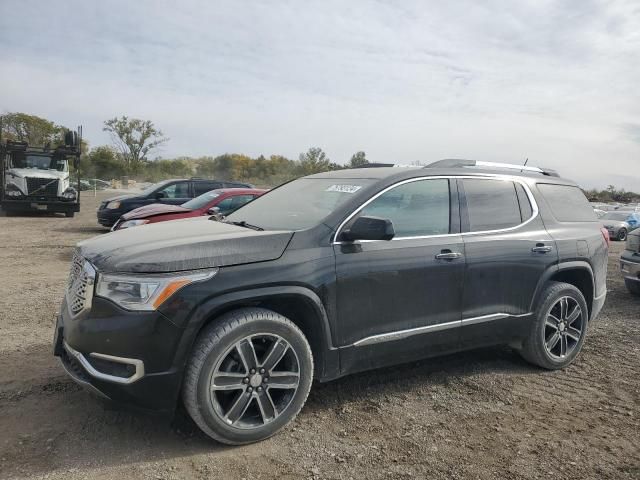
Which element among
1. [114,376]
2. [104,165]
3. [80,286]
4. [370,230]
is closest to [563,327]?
[370,230]

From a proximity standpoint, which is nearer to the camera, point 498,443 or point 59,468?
point 59,468

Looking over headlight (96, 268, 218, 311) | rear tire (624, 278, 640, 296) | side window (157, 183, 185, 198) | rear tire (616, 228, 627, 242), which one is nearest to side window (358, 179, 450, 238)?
headlight (96, 268, 218, 311)

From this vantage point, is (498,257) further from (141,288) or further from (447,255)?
(141,288)

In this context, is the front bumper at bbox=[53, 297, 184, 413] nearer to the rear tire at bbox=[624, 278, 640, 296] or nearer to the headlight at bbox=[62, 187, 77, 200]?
the rear tire at bbox=[624, 278, 640, 296]

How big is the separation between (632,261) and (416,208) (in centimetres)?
514

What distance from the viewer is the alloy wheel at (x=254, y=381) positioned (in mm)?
3135

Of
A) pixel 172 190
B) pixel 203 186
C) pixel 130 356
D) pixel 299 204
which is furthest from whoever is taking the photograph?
pixel 203 186

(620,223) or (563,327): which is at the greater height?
(563,327)

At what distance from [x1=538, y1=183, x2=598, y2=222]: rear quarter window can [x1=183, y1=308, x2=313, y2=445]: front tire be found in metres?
2.85

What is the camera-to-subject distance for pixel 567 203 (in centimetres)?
502

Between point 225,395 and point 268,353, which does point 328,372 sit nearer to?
point 268,353

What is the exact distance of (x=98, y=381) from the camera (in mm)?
2990

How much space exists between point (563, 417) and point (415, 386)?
3.52ft

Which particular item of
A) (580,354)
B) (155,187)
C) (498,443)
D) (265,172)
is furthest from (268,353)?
(265,172)
